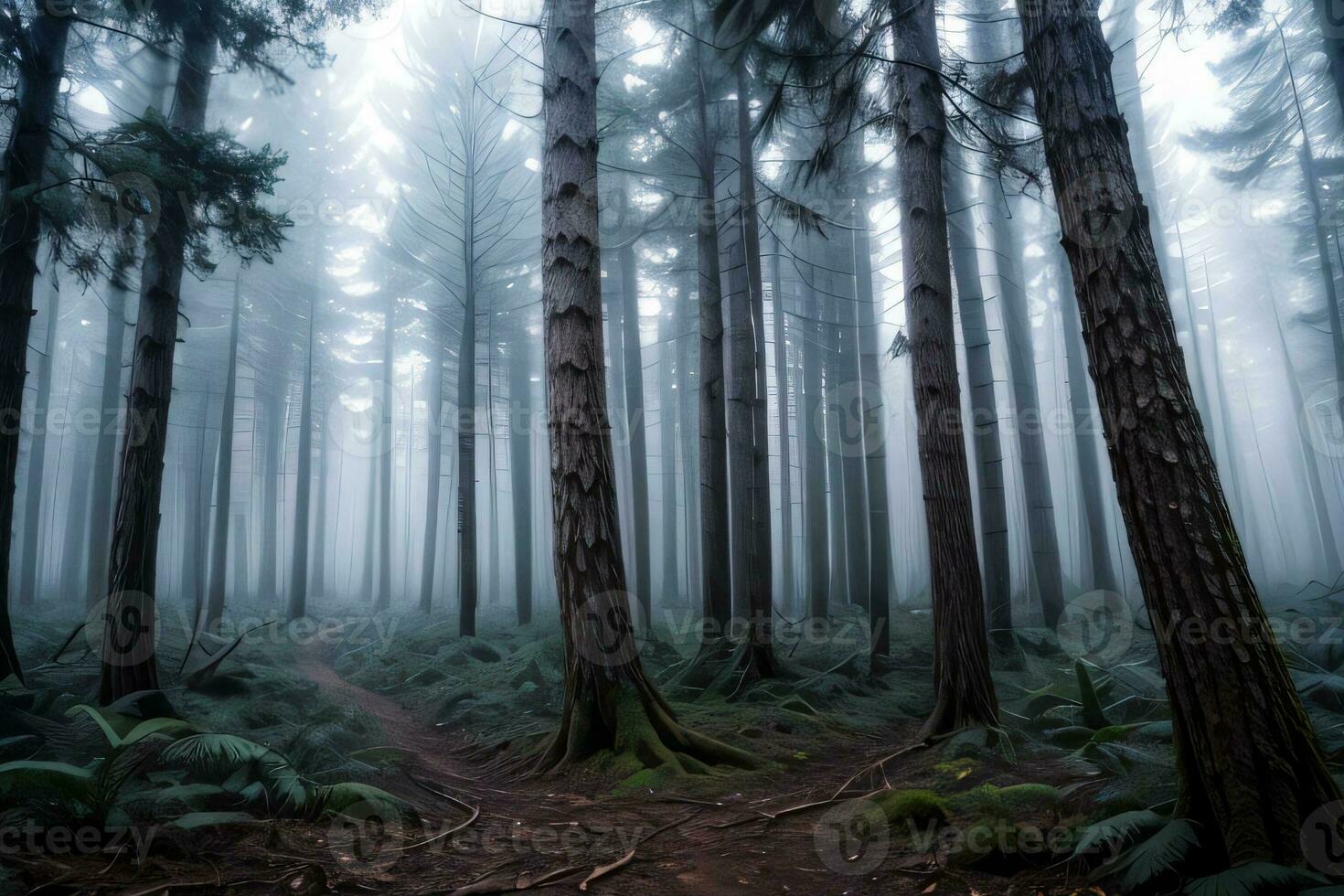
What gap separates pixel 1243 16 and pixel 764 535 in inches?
372

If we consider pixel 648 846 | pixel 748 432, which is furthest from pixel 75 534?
pixel 648 846

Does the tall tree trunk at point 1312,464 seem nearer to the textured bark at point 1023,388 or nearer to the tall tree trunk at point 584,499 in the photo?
the textured bark at point 1023,388

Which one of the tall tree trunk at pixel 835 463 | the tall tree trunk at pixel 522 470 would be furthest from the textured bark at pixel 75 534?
the tall tree trunk at pixel 835 463

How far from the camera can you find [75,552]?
21.7 meters

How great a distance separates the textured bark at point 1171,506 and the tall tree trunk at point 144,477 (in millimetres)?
7749

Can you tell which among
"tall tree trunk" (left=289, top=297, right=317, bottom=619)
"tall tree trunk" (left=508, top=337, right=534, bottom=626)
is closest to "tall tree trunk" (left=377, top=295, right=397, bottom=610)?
"tall tree trunk" (left=289, top=297, right=317, bottom=619)

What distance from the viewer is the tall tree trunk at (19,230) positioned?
253 inches

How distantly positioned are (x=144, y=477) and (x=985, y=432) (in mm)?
10288

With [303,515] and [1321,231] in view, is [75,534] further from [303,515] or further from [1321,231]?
[1321,231]

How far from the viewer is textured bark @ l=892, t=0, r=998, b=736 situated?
18.6ft

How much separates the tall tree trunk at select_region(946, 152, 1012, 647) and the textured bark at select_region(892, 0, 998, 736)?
2202 mm

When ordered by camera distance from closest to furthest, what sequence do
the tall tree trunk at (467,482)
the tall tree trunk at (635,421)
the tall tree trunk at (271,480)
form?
the tall tree trunk at (467,482) → the tall tree trunk at (635,421) → the tall tree trunk at (271,480)

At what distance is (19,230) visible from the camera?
6660 millimetres

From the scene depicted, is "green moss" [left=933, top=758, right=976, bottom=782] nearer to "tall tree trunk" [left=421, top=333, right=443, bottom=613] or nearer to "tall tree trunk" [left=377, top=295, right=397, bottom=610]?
"tall tree trunk" [left=421, top=333, right=443, bottom=613]
